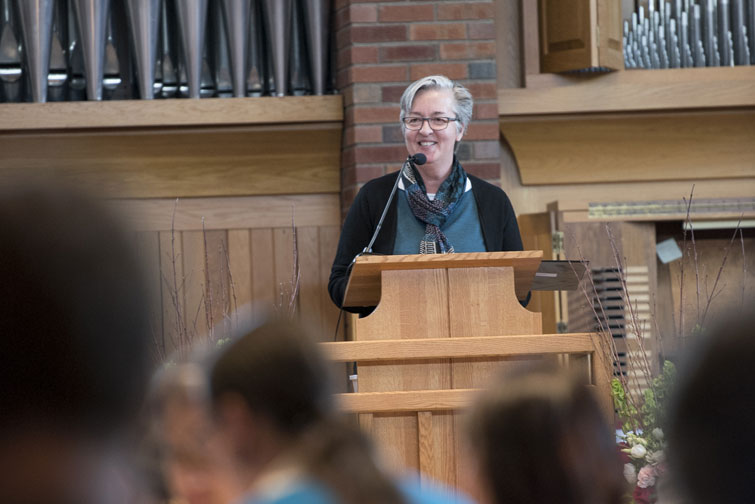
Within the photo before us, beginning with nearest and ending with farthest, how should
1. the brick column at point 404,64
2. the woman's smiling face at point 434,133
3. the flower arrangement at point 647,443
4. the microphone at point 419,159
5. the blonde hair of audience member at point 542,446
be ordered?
the blonde hair of audience member at point 542,446, the flower arrangement at point 647,443, the microphone at point 419,159, the woman's smiling face at point 434,133, the brick column at point 404,64

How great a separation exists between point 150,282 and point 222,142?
4.51 meters

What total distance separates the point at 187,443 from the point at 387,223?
208cm

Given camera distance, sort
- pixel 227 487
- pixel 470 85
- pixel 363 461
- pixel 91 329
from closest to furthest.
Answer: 1. pixel 91 329
2. pixel 363 461
3. pixel 227 487
4. pixel 470 85

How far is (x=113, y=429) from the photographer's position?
2.30 feet

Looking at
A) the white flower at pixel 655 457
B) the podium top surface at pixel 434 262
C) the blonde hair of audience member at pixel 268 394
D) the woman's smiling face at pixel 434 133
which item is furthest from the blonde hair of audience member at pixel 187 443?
the woman's smiling face at pixel 434 133

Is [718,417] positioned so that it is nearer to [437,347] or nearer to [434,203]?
[437,347]

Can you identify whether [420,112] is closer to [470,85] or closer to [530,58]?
[470,85]

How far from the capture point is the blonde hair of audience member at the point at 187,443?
45.1 inches

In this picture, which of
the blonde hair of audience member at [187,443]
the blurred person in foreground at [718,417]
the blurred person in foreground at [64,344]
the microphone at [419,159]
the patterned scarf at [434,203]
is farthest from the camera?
the patterned scarf at [434,203]

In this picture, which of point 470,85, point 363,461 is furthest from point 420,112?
point 363,461

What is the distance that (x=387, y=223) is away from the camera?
129 inches

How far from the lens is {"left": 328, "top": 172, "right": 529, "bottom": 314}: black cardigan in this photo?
3.26 m

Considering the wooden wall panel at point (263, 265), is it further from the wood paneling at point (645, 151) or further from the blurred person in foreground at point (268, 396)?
the blurred person in foreground at point (268, 396)

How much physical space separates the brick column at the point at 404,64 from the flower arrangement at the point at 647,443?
2.50m
